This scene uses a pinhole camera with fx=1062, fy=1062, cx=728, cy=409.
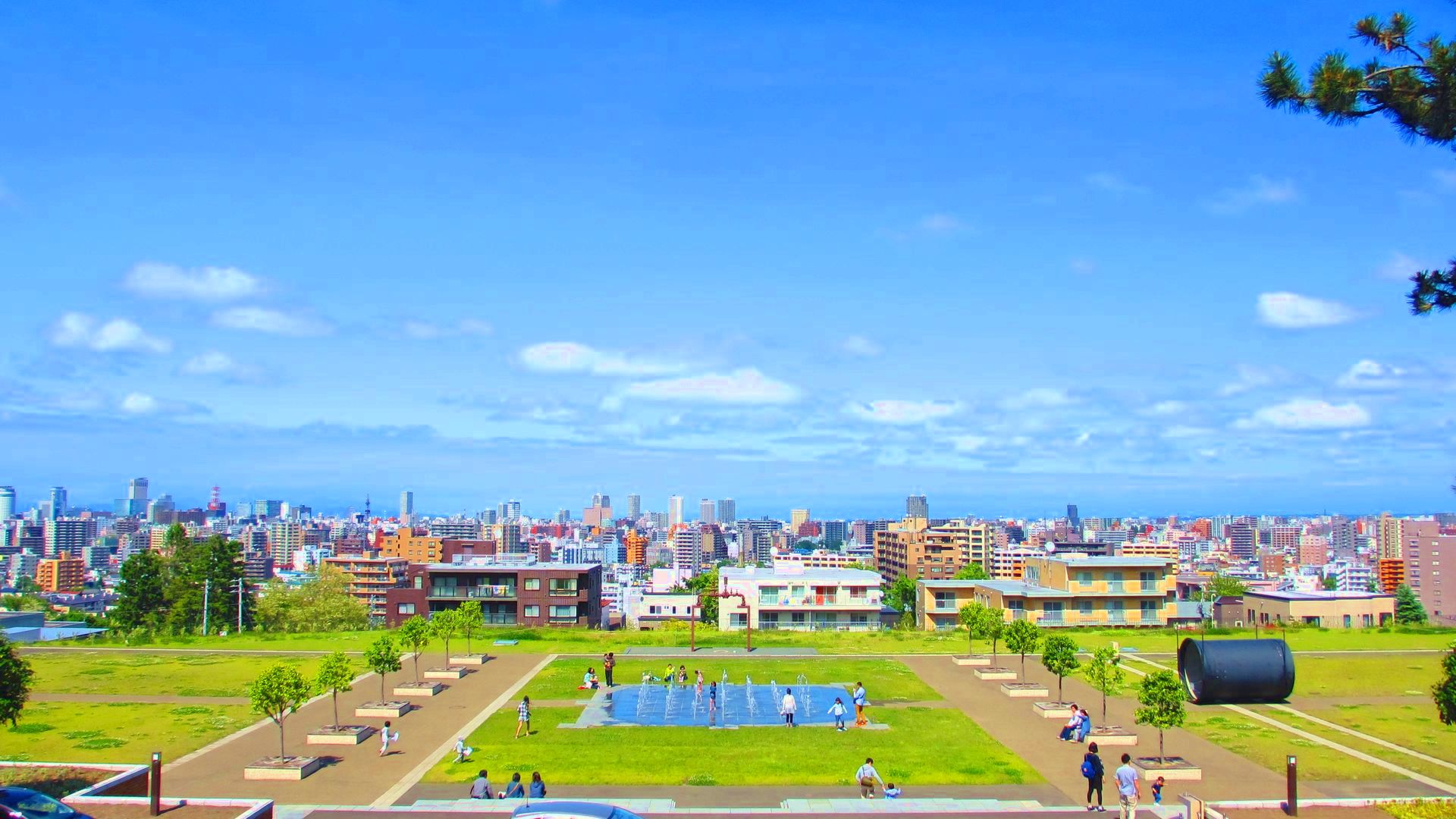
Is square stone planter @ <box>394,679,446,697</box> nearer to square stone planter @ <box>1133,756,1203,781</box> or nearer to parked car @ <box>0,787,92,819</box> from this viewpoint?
parked car @ <box>0,787,92,819</box>

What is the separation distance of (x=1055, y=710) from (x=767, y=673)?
1327cm

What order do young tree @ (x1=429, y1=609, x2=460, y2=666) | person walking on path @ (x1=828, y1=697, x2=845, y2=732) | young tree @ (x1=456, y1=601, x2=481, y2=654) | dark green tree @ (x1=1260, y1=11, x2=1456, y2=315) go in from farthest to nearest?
young tree @ (x1=456, y1=601, x2=481, y2=654)
young tree @ (x1=429, y1=609, x2=460, y2=666)
person walking on path @ (x1=828, y1=697, x2=845, y2=732)
dark green tree @ (x1=1260, y1=11, x2=1456, y2=315)

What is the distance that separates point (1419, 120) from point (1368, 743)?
818 inches

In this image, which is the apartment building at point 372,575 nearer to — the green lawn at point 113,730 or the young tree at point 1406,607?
the young tree at point 1406,607

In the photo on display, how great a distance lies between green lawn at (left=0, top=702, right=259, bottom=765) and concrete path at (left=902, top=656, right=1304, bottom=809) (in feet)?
70.1

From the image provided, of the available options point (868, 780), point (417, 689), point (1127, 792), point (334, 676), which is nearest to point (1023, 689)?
point (868, 780)

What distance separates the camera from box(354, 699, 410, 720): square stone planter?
116ft

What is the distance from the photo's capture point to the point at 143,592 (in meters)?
84.8

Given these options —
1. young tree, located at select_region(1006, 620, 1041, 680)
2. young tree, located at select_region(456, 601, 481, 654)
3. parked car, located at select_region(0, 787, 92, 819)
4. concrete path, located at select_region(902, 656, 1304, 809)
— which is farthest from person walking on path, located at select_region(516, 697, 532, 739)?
young tree, located at select_region(1006, 620, 1041, 680)

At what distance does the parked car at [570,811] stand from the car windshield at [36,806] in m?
8.32

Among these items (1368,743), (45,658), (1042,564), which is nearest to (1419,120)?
(1368,743)

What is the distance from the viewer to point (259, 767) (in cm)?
2659

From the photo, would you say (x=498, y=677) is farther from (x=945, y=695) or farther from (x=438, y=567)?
(x=438, y=567)

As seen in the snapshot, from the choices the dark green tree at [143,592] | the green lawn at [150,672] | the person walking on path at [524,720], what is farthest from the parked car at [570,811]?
the dark green tree at [143,592]
